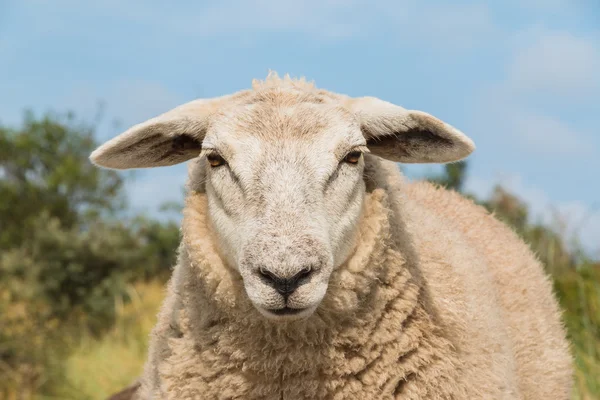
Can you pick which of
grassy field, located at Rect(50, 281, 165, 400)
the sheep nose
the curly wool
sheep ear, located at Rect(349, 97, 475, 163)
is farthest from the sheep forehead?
grassy field, located at Rect(50, 281, 165, 400)

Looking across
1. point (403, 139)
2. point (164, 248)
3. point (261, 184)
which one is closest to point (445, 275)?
point (403, 139)

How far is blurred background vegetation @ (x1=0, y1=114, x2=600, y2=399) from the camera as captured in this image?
1127 centimetres

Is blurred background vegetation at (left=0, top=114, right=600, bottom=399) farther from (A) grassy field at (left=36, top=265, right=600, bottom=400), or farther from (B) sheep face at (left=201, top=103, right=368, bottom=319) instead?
(B) sheep face at (left=201, top=103, right=368, bottom=319)

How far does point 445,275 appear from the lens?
3.99 meters

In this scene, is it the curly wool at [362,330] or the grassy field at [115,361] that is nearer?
the curly wool at [362,330]

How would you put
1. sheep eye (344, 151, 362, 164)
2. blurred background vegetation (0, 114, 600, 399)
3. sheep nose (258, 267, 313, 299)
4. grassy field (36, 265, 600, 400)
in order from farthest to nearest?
blurred background vegetation (0, 114, 600, 399)
grassy field (36, 265, 600, 400)
sheep eye (344, 151, 362, 164)
sheep nose (258, 267, 313, 299)

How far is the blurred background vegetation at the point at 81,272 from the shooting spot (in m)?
11.3

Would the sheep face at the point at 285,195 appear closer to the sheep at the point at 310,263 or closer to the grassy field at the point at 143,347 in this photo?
the sheep at the point at 310,263

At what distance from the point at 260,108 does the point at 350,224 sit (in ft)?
2.24

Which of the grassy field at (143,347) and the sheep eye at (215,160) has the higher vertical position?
the sheep eye at (215,160)

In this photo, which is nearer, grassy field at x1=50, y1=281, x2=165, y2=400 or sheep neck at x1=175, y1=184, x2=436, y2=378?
sheep neck at x1=175, y1=184, x2=436, y2=378

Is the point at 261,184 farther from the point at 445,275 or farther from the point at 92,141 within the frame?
the point at 92,141

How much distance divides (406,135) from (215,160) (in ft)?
3.22

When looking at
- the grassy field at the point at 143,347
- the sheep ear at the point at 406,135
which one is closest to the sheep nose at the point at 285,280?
the sheep ear at the point at 406,135
